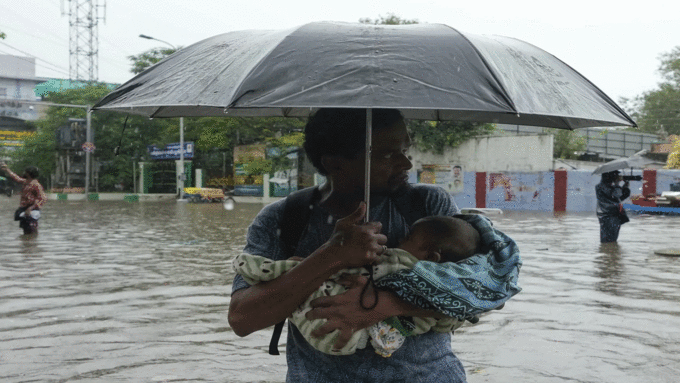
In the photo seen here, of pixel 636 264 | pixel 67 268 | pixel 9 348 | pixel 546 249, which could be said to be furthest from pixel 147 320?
pixel 546 249

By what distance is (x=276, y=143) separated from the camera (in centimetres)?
4012

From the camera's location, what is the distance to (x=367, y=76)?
2.03 metres

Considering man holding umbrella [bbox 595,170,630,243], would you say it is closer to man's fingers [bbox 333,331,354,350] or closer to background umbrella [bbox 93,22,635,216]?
background umbrella [bbox 93,22,635,216]

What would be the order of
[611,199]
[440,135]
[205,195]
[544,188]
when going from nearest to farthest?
[611,199], [544,188], [440,135], [205,195]

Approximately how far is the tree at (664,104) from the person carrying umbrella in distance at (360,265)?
53.3 m

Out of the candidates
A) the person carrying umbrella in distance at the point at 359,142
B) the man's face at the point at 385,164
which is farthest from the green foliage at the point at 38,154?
the man's face at the point at 385,164

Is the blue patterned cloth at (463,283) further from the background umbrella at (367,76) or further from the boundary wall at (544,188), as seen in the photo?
the boundary wall at (544,188)

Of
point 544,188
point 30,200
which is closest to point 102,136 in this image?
point 544,188

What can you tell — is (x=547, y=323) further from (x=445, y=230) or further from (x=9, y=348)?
(x=445, y=230)

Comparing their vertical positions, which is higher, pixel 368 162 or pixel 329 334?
pixel 368 162

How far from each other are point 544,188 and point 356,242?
33.7 metres

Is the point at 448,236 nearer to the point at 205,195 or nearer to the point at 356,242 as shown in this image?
the point at 356,242

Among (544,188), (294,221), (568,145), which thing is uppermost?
(568,145)

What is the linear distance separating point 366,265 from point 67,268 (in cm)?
936
